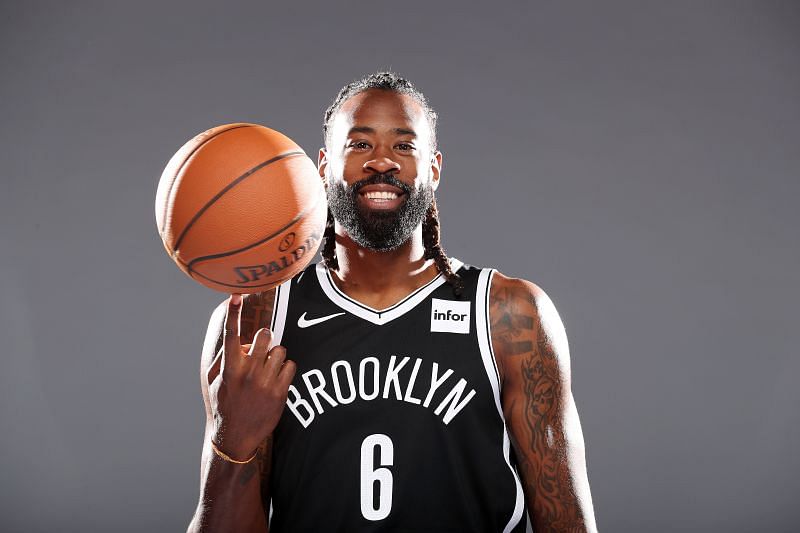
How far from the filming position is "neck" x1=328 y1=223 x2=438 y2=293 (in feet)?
7.98

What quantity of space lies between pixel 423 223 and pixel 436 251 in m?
0.13

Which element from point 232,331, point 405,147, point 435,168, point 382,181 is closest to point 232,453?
point 232,331

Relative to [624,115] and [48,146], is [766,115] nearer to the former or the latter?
[624,115]

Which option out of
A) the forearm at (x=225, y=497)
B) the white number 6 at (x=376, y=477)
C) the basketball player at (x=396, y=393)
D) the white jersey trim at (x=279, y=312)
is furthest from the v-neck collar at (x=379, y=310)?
the forearm at (x=225, y=497)

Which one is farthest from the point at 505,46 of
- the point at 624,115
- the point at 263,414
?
the point at 263,414

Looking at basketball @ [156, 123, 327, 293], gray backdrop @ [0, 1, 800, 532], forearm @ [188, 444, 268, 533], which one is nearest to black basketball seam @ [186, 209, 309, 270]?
basketball @ [156, 123, 327, 293]

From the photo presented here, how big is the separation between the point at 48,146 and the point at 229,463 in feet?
10.4

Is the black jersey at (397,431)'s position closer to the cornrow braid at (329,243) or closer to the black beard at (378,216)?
the black beard at (378,216)

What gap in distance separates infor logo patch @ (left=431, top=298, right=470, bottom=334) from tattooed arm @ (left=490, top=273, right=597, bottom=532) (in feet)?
0.25

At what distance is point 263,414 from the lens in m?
1.94

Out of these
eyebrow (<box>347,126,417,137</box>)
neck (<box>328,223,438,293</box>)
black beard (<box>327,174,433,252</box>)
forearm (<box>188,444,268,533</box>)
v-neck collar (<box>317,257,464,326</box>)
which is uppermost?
eyebrow (<box>347,126,417,137</box>)

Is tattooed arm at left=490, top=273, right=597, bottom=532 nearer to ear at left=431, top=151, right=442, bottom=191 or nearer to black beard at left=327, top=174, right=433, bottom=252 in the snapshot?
black beard at left=327, top=174, right=433, bottom=252

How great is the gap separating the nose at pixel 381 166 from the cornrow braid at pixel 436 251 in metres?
0.35

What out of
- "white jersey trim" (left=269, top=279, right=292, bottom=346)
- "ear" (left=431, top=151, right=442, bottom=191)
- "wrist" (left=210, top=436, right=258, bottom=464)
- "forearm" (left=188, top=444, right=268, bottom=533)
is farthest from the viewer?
"ear" (left=431, top=151, right=442, bottom=191)
